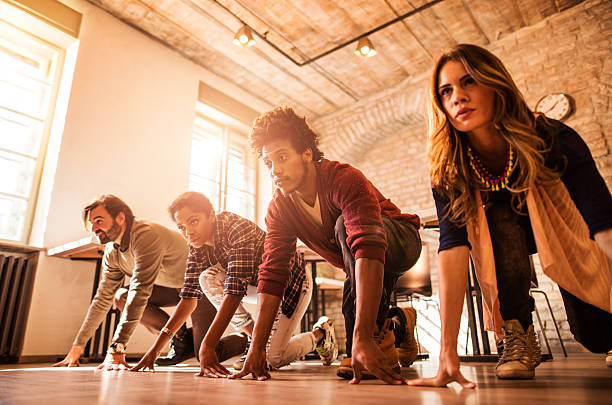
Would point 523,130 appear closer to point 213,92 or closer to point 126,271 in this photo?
point 126,271

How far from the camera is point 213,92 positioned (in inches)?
207

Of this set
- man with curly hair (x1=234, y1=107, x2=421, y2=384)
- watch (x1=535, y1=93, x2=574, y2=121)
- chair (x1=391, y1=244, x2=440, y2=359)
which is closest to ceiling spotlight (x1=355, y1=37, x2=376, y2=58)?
watch (x1=535, y1=93, x2=574, y2=121)

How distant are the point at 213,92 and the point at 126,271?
342cm

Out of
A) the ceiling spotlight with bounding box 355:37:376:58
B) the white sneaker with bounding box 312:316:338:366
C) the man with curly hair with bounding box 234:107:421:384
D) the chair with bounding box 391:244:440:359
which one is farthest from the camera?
the ceiling spotlight with bounding box 355:37:376:58

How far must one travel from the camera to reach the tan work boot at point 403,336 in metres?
1.68

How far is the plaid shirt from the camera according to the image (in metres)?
1.54

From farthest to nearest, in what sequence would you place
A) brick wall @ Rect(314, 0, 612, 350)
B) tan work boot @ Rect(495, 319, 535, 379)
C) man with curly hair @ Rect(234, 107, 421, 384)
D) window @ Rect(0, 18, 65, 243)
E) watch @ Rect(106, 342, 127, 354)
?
brick wall @ Rect(314, 0, 612, 350)
window @ Rect(0, 18, 65, 243)
watch @ Rect(106, 342, 127, 354)
man with curly hair @ Rect(234, 107, 421, 384)
tan work boot @ Rect(495, 319, 535, 379)

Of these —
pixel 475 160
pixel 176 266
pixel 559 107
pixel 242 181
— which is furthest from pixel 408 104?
pixel 475 160

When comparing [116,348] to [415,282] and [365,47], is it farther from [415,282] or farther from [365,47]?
[365,47]

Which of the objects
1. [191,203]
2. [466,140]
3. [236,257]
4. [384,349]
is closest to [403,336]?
[384,349]

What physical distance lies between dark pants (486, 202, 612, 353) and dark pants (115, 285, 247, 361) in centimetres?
127

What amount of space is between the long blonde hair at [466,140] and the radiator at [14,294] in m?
3.24

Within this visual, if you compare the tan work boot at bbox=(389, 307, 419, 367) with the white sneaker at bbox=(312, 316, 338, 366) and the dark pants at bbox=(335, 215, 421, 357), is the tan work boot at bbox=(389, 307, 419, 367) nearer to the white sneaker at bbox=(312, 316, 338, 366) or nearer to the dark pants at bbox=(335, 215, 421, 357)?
the dark pants at bbox=(335, 215, 421, 357)

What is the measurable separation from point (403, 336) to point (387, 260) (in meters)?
0.58
